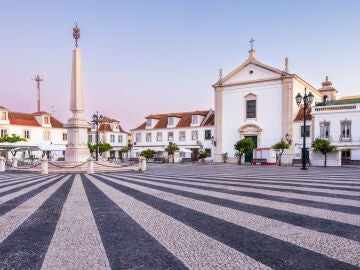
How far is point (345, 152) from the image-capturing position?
3319 cm

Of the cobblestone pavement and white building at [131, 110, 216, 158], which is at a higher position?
white building at [131, 110, 216, 158]

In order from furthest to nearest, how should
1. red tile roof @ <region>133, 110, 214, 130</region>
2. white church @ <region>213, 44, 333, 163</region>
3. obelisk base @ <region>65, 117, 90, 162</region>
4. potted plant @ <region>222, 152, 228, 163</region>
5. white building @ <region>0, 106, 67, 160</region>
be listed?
1. red tile roof @ <region>133, 110, 214, 130</region>
2. white building @ <region>0, 106, 67, 160</region>
3. potted plant @ <region>222, 152, 228, 163</region>
4. white church @ <region>213, 44, 333, 163</region>
5. obelisk base @ <region>65, 117, 90, 162</region>

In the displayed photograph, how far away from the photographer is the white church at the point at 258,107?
36156mm

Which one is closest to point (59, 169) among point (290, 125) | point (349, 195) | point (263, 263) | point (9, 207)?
point (9, 207)

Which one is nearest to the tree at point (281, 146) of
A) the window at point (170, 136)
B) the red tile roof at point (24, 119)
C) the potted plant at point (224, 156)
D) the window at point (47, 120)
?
the potted plant at point (224, 156)

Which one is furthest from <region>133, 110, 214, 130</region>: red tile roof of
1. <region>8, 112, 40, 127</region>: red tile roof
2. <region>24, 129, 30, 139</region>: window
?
<region>24, 129, 30, 139</region>: window

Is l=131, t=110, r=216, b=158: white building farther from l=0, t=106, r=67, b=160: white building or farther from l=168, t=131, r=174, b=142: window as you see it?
l=0, t=106, r=67, b=160: white building

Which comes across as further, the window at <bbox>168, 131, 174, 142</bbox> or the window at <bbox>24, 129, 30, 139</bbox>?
the window at <bbox>168, 131, 174, 142</bbox>

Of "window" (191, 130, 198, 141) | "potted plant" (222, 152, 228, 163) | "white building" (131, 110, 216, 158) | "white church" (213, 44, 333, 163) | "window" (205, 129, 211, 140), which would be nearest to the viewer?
"white church" (213, 44, 333, 163)

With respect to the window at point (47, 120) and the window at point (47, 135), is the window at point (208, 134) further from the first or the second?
the window at point (47, 120)

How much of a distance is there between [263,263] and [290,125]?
1380 inches

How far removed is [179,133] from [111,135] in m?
17.7

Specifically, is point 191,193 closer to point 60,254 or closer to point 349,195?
point 349,195

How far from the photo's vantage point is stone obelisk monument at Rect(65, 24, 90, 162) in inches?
869
